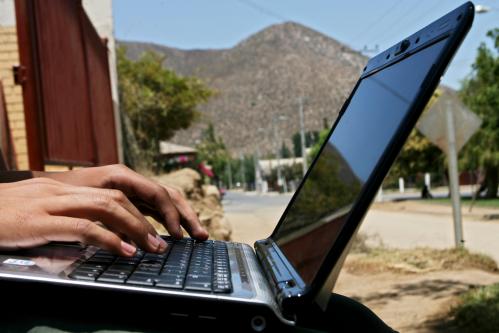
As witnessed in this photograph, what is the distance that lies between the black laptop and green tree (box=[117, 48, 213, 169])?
1860cm

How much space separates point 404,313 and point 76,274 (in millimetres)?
4637

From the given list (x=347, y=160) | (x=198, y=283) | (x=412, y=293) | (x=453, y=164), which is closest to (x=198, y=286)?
(x=198, y=283)

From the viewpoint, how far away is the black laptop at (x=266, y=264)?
868 millimetres

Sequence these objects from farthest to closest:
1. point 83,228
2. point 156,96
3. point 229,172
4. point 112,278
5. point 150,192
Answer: point 229,172
point 156,96
point 150,192
point 83,228
point 112,278

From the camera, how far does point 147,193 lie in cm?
→ 152

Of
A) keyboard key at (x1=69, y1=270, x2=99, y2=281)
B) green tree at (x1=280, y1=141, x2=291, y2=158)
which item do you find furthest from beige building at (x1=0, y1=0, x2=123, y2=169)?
green tree at (x1=280, y1=141, x2=291, y2=158)

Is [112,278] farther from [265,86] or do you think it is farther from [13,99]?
[265,86]

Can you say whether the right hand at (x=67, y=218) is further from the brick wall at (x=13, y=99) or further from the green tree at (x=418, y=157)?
the green tree at (x=418, y=157)

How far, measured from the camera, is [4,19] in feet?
19.8

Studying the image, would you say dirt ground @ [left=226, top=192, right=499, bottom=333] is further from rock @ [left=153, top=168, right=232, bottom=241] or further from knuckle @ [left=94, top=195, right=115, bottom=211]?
knuckle @ [left=94, top=195, right=115, bottom=211]

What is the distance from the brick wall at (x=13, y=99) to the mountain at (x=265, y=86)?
267 feet

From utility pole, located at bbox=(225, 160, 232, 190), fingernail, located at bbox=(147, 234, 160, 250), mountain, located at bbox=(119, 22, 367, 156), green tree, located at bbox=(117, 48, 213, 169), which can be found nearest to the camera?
fingernail, located at bbox=(147, 234, 160, 250)

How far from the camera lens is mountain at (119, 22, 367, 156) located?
99.1 m

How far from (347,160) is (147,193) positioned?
476mm
